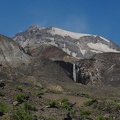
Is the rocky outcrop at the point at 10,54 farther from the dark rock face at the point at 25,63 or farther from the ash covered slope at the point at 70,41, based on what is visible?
the ash covered slope at the point at 70,41

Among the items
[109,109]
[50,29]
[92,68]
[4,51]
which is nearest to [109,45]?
[50,29]

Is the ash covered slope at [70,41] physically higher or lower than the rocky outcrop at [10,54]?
higher

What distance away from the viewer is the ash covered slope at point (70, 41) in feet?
526

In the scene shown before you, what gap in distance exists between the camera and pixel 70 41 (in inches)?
6668

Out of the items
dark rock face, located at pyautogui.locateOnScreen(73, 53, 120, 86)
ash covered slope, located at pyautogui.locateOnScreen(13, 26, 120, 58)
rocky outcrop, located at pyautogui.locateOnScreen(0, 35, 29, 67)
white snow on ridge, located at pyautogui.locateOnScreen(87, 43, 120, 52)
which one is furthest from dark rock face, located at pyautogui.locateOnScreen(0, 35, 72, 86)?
white snow on ridge, located at pyautogui.locateOnScreen(87, 43, 120, 52)

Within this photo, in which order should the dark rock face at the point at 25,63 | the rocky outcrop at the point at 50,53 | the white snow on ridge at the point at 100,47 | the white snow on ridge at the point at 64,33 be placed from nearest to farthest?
the dark rock face at the point at 25,63 < the rocky outcrop at the point at 50,53 < the white snow on ridge at the point at 100,47 < the white snow on ridge at the point at 64,33

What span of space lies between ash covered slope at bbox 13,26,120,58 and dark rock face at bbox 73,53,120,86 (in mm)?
75063

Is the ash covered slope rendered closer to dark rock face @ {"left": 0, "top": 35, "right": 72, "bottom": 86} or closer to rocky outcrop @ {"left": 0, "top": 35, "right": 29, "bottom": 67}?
dark rock face @ {"left": 0, "top": 35, "right": 72, "bottom": 86}

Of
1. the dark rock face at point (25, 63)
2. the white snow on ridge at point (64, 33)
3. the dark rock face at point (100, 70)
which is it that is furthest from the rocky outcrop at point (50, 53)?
the white snow on ridge at point (64, 33)

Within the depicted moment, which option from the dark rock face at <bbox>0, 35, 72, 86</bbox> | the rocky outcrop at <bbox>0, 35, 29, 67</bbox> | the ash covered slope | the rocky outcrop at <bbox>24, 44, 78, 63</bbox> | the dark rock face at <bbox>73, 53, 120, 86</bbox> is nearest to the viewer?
the dark rock face at <bbox>0, 35, 72, 86</bbox>

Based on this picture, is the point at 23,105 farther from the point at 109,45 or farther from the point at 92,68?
the point at 109,45

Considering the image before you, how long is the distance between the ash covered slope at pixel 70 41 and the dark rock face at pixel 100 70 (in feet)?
246

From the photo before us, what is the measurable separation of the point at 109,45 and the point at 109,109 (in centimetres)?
15675

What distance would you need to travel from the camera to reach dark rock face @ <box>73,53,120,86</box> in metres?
71.0
